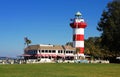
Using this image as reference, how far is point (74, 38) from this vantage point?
12012cm

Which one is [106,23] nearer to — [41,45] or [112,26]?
[112,26]

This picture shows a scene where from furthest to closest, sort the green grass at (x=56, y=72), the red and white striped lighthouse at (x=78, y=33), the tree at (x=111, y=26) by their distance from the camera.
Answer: the red and white striped lighthouse at (x=78, y=33), the tree at (x=111, y=26), the green grass at (x=56, y=72)

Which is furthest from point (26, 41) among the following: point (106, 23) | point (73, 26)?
point (106, 23)

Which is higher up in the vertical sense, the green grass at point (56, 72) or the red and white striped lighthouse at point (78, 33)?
the red and white striped lighthouse at point (78, 33)

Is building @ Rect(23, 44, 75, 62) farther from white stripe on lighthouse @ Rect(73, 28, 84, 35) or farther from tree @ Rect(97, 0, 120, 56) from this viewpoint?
tree @ Rect(97, 0, 120, 56)

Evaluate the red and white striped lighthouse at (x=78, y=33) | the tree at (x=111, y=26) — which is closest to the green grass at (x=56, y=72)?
the tree at (x=111, y=26)

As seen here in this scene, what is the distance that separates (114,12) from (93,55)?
45296mm

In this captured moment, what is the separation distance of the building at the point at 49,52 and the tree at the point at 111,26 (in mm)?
32589

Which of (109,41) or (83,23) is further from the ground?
(83,23)

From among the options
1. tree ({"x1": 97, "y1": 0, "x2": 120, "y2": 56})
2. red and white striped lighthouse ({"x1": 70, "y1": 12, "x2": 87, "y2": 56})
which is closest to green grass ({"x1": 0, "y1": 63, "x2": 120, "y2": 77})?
tree ({"x1": 97, "y1": 0, "x2": 120, "y2": 56})

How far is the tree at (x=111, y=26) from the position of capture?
91.1 m

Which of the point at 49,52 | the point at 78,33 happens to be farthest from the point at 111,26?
the point at 49,52

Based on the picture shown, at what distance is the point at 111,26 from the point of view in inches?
3612

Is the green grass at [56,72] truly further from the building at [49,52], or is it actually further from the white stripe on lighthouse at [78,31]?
the building at [49,52]
